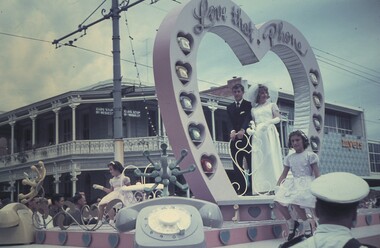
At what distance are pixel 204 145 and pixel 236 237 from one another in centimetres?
136

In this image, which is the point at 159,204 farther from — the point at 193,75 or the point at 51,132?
the point at 51,132

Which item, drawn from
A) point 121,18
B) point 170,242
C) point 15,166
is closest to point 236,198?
point 15,166

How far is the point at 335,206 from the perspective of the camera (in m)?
1.30

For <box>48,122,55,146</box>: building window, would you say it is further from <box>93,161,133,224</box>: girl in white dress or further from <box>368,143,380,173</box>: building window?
<box>368,143,380,173</box>: building window

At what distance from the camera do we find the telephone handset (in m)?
2.21

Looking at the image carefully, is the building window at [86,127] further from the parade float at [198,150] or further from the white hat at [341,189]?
the white hat at [341,189]

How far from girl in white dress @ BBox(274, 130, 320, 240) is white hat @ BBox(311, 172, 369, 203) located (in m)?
2.62

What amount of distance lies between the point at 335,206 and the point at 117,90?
7318mm

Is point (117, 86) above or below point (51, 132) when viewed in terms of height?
above

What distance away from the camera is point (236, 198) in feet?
17.3

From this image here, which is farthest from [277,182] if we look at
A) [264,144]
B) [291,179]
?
[264,144]

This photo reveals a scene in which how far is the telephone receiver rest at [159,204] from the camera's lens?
8.05ft

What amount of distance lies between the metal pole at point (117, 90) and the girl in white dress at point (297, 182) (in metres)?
4.81

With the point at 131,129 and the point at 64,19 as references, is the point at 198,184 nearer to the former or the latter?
the point at 64,19
